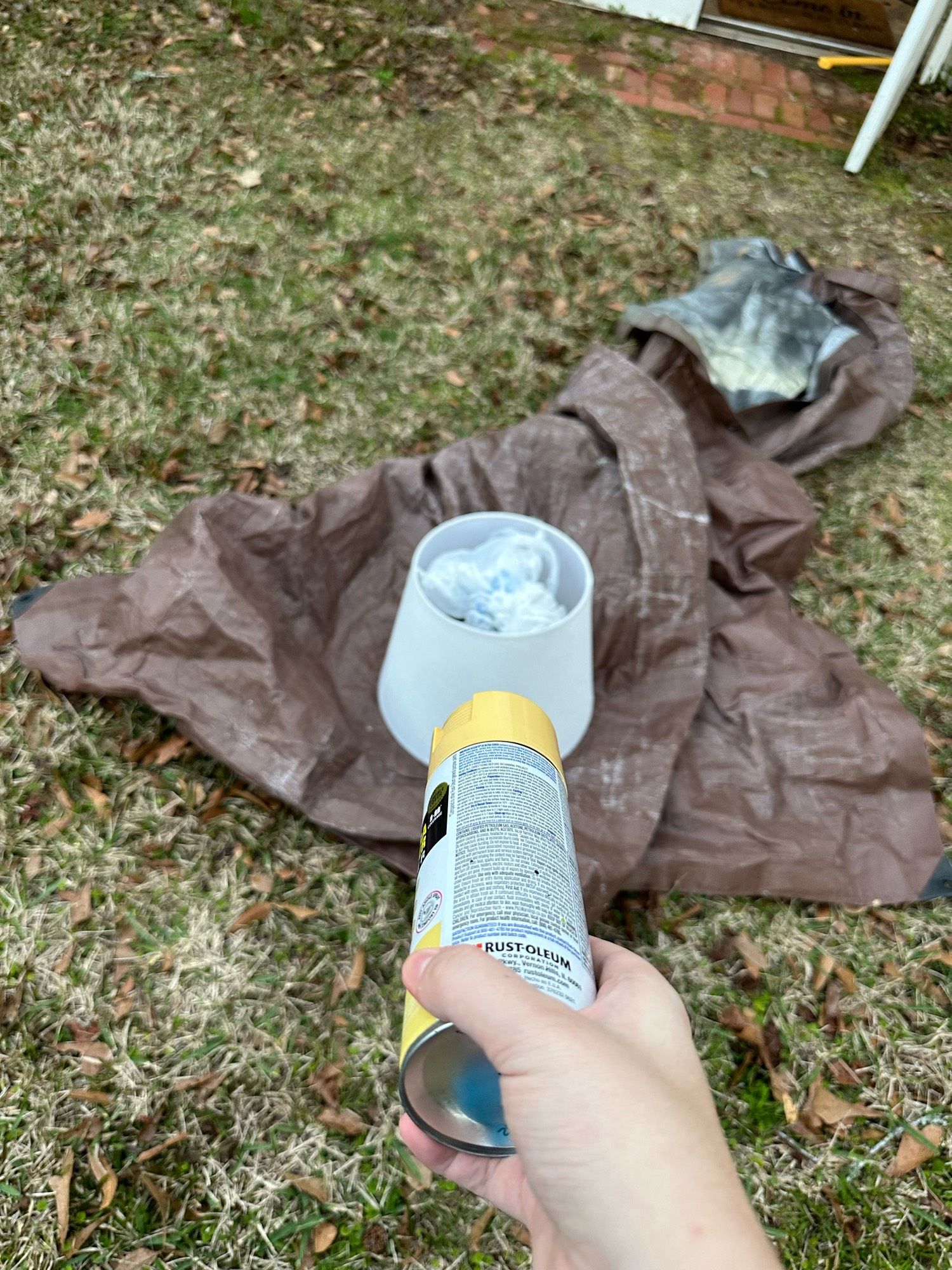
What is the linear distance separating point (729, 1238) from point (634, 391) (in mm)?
2076

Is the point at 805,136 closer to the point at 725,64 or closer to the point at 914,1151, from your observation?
the point at 725,64

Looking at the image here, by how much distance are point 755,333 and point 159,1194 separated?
270 cm

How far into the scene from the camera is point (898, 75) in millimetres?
3559

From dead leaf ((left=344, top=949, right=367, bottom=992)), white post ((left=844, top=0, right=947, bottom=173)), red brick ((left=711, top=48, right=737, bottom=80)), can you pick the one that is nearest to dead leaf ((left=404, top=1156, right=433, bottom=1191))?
dead leaf ((left=344, top=949, right=367, bottom=992))

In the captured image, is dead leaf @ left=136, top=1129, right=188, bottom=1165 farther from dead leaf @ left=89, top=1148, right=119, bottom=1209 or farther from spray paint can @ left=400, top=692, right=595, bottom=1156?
spray paint can @ left=400, top=692, right=595, bottom=1156

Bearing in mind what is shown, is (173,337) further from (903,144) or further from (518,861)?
(903,144)

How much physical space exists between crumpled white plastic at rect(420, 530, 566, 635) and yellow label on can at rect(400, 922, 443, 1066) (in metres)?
0.98

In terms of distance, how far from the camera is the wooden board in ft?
15.1

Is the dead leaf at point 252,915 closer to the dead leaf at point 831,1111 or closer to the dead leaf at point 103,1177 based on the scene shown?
the dead leaf at point 103,1177

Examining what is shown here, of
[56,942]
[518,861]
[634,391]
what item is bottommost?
[56,942]

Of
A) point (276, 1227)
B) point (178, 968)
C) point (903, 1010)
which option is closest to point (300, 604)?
point (178, 968)

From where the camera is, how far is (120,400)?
103 inches

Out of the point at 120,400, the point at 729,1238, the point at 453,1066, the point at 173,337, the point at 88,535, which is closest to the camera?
the point at 729,1238

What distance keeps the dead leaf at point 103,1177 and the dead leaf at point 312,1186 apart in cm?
27
